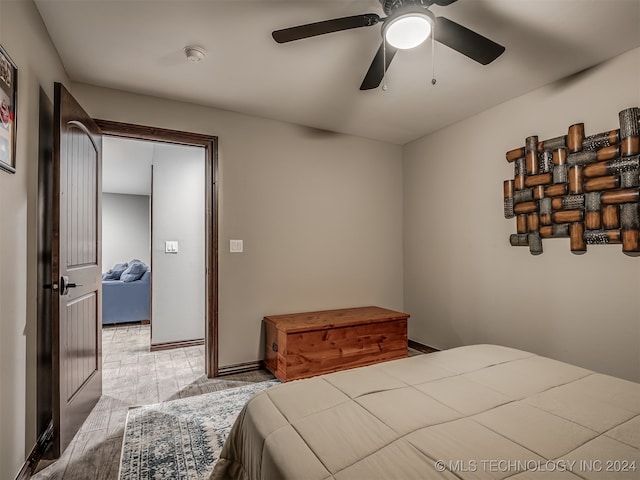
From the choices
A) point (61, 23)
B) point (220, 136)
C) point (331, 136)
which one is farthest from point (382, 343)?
point (61, 23)

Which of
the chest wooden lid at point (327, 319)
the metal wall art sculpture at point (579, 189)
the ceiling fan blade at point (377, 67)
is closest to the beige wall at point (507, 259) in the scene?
the metal wall art sculpture at point (579, 189)

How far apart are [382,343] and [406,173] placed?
207 centimetres

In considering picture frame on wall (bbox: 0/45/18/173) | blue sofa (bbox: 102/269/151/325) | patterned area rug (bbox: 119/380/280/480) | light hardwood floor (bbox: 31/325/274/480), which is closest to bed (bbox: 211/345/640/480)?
→ patterned area rug (bbox: 119/380/280/480)

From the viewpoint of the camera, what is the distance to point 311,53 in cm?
231

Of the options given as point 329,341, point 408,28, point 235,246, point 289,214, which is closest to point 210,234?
point 235,246

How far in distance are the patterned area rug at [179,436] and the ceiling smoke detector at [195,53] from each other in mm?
2403

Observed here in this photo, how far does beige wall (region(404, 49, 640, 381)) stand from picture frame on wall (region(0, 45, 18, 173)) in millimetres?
3396

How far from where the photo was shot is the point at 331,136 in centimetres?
A: 381

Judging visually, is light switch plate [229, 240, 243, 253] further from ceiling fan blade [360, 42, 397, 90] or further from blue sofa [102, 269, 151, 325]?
blue sofa [102, 269, 151, 325]

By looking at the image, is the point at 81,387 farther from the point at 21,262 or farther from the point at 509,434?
the point at 509,434

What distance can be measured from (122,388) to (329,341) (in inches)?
69.2

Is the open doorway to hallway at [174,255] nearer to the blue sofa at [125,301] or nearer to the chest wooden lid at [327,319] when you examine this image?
the blue sofa at [125,301]

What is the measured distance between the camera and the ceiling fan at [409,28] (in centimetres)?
154

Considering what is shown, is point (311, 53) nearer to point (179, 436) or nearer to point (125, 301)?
point (179, 436)
